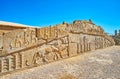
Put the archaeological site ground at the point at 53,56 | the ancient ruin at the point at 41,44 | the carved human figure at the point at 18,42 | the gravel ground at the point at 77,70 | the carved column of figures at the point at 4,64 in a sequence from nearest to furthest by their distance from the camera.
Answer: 1. the gravel ground at the point at 77,70
2. the archaeological site ground at the point at 53,56
3. the carved column of figures at the point at 4,64
4. the ancient ruin at the point at 41,44
5. the carved human figure at the point at 18,42

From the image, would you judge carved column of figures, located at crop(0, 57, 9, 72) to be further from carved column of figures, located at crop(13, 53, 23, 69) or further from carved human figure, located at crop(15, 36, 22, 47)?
carved human figure, located at crop(15, 36, 22, 47)

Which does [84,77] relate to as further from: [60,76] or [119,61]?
[119,61]

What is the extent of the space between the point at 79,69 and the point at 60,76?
1183 millimetres

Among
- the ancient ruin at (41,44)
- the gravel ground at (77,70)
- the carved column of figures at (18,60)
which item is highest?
the ancient ruin at (41,44)

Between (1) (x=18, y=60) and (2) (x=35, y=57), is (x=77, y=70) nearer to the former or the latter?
(2) (x=35, y=57)

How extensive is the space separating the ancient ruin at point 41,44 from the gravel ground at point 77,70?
1.24 ft

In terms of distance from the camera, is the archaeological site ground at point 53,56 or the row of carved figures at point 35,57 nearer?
the archaeological site ground at point 53,56

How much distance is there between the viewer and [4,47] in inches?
276

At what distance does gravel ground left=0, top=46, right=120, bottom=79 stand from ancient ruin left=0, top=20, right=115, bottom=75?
38 cm

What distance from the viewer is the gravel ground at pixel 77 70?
21.3 ft

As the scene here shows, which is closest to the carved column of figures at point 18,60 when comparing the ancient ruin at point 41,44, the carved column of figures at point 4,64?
the ancient ruin at point 41,44

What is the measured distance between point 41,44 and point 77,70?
214cm

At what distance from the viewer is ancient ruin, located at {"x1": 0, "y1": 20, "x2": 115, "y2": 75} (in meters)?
7.10

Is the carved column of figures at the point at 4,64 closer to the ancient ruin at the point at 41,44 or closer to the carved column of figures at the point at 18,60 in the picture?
the ancient ruin at the point at 41,44
